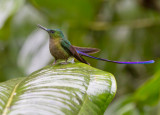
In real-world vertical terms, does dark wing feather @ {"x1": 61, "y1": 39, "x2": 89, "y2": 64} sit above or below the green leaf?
above

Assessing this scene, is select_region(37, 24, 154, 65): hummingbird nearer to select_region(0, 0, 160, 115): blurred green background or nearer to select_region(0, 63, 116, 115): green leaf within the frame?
select_region(0, 63, 116, 115): green leaf

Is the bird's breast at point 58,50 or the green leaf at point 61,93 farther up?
the bird's breast at point 58,50

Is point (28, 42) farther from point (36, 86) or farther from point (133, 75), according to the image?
point (36, 86)

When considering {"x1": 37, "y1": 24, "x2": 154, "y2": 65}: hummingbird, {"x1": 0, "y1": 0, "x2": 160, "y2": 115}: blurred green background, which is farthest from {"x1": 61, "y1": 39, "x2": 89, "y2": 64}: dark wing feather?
{"x1": 0, "y1": 0, "x2": 160, "y2": 115}: blurred green background

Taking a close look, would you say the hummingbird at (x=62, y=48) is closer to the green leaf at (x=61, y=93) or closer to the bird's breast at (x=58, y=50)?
the bird's breast at (x=58, y=50)

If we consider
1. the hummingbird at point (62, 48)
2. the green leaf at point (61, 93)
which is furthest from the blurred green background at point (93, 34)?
the green leaf at point (61, 93)

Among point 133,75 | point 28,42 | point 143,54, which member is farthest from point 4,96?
point 133,75

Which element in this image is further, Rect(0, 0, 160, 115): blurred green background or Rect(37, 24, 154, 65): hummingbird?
Rect(0, 0, 160, 115): blurred green background
